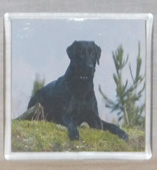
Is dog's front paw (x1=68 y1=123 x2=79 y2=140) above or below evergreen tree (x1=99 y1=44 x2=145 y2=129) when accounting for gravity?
below

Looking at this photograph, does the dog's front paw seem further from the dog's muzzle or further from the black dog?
the dog's muzzle

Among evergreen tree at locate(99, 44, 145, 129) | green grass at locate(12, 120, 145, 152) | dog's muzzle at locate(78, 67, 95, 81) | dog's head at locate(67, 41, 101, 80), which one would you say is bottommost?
green grass at locate(12, 120, 145, 152)

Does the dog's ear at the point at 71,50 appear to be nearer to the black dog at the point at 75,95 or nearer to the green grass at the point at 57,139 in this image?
the black dog at the point at 75,95

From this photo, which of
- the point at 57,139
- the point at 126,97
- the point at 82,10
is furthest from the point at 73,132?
the point at 82,10

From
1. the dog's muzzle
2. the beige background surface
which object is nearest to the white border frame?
the beige background surface

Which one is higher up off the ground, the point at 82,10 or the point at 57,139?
the point at 82,10

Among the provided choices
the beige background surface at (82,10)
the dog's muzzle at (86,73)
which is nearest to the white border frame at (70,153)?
the beige background surface at (82,10)

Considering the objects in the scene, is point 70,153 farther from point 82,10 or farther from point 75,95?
point 82,10
